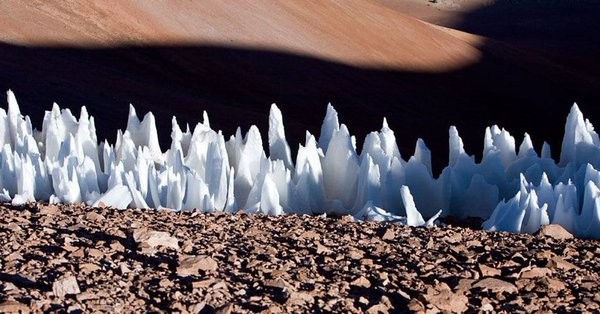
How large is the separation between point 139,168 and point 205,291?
2.07 metres

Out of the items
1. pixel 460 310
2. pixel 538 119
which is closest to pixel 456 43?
pixel 538 119

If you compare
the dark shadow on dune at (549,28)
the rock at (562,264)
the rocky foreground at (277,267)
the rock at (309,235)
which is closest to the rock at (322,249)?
the rocky foreground at (277,267)

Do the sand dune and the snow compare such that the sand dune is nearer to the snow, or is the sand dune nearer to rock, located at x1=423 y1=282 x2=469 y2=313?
the snow

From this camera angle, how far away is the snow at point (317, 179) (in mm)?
4770

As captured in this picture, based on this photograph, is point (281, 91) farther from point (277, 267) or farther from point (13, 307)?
point (13, 307)

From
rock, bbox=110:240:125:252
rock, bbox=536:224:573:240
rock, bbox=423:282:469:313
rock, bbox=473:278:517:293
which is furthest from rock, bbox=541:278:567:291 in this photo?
rock, bbox=110:240:125:252

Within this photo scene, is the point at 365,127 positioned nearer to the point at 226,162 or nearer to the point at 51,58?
the point at 51,58

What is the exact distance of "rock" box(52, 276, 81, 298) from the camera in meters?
3.04

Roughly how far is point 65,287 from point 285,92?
14.8 meters

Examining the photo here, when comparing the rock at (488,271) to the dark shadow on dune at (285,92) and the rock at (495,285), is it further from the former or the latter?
the dark shadow on dune at (285,92)

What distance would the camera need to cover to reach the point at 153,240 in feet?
12.0

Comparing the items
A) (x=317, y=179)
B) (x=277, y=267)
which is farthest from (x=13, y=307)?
(x=317, y=179)

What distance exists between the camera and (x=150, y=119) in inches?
241

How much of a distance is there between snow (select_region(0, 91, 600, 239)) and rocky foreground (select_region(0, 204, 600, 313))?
0.45m
